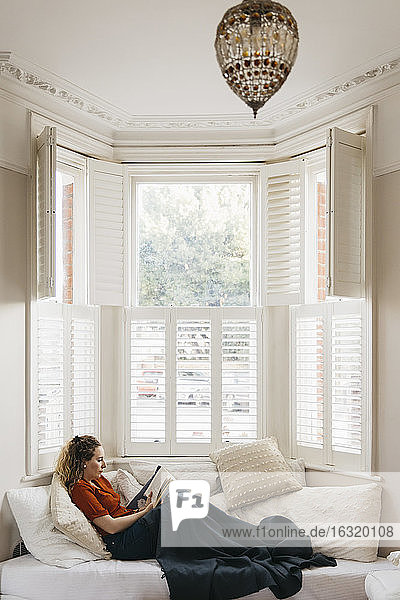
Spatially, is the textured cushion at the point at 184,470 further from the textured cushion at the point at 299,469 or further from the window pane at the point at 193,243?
the window pane at the point at 193,243

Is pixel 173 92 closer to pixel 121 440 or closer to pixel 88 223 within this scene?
pixel 88 223

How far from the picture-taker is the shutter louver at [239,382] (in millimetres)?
4473

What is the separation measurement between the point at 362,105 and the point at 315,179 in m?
0.63

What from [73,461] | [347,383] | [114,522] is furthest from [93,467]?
[347,383]

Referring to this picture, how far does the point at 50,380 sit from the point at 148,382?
0.73 m

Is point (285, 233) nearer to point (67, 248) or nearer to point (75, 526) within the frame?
point (67, 248)

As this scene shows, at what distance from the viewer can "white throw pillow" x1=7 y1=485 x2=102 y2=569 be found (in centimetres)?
341

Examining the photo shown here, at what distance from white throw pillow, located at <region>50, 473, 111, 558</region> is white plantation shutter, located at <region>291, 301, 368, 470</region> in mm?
1386

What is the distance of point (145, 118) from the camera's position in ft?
14.4

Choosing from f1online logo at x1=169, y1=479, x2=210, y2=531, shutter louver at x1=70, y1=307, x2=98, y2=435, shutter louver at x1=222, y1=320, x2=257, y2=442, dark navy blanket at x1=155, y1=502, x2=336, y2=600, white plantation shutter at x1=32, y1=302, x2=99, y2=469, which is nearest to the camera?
dark navy blanket at x1=155, y1=502, x2=336, y2=600

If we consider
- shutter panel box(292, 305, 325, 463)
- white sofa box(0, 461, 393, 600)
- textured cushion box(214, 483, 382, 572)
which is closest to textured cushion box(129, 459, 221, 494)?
textured cushion box(214, 483, 382, 572)

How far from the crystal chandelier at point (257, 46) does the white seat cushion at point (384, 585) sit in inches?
71.1

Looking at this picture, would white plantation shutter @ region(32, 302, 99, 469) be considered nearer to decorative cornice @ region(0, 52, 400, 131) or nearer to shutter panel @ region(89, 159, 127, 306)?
shutter panel @ region(89, 159, 127, 306)

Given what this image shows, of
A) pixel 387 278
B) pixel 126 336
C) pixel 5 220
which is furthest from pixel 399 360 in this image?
pixel 5 220
